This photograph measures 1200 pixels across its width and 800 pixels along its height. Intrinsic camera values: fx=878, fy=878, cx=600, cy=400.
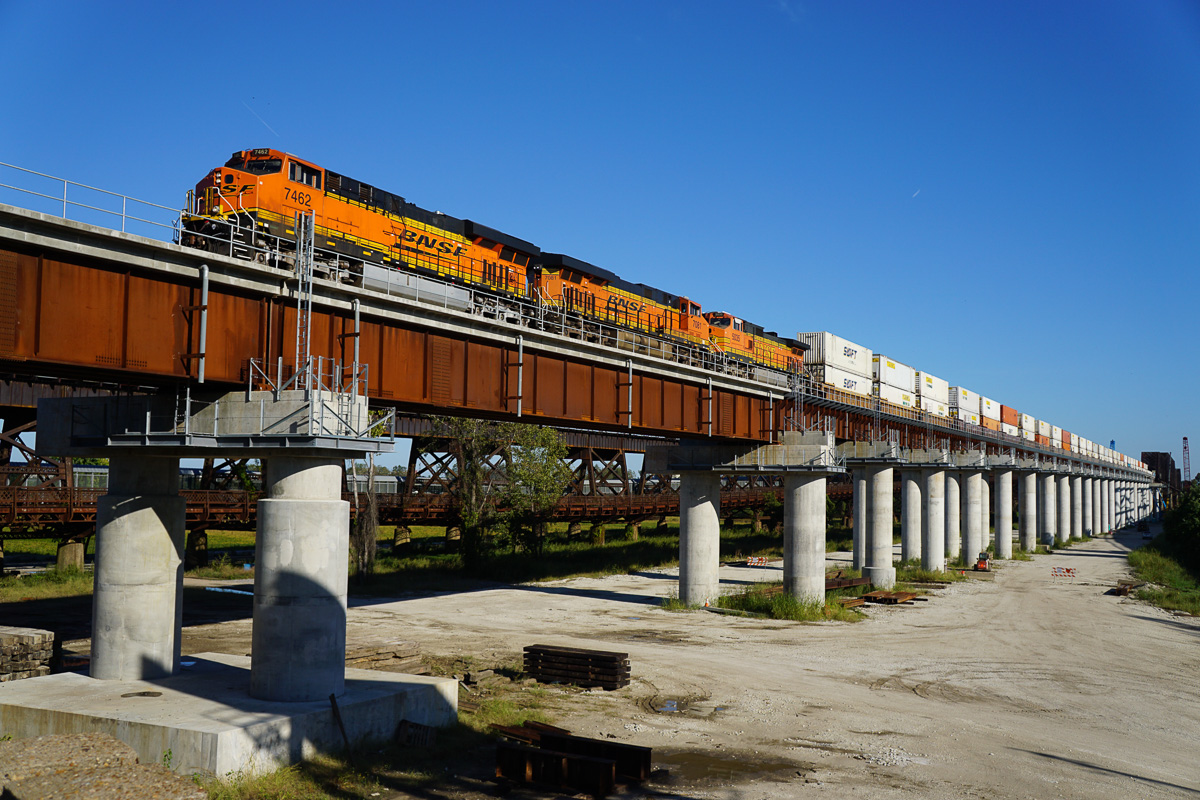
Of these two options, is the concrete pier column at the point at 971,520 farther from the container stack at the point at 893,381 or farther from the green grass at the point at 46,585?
the green grass at the point at 46,585

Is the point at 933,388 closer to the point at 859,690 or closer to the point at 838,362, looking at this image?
the point at 838,362

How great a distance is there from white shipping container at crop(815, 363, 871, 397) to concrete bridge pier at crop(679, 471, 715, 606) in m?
17.3

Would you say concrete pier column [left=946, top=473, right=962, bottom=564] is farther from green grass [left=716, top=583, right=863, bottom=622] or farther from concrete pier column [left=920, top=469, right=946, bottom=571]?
green grass [left=716, top=583, right=863, bottom=622]

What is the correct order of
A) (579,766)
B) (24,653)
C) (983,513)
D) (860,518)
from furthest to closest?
(983,513) → (860,518) → (24,653) → (579,766)

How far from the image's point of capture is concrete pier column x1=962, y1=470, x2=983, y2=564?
64812 millimetres

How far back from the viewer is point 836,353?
5497 centimetres

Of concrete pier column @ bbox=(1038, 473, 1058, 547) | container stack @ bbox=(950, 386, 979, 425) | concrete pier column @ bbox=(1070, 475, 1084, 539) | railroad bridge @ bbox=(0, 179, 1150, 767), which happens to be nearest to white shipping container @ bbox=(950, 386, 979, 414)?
container stack @ bbox=(950, 386, 979, 425)

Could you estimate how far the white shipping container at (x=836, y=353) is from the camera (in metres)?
54.3

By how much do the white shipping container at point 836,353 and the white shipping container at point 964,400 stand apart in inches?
760

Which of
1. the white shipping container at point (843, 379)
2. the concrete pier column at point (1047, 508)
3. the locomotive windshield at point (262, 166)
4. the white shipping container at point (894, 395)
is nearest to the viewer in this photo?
the locomotive windshield at point (262, 166)

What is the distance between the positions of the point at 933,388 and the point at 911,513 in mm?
16349

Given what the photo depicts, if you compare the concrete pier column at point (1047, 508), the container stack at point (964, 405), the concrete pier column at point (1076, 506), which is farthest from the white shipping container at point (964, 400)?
the concrete pier column at point (1076, 506)

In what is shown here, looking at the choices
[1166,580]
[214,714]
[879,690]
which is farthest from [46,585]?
[1166,580]

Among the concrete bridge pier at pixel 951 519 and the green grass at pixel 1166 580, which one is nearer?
the green grass at pixel 1166 580
